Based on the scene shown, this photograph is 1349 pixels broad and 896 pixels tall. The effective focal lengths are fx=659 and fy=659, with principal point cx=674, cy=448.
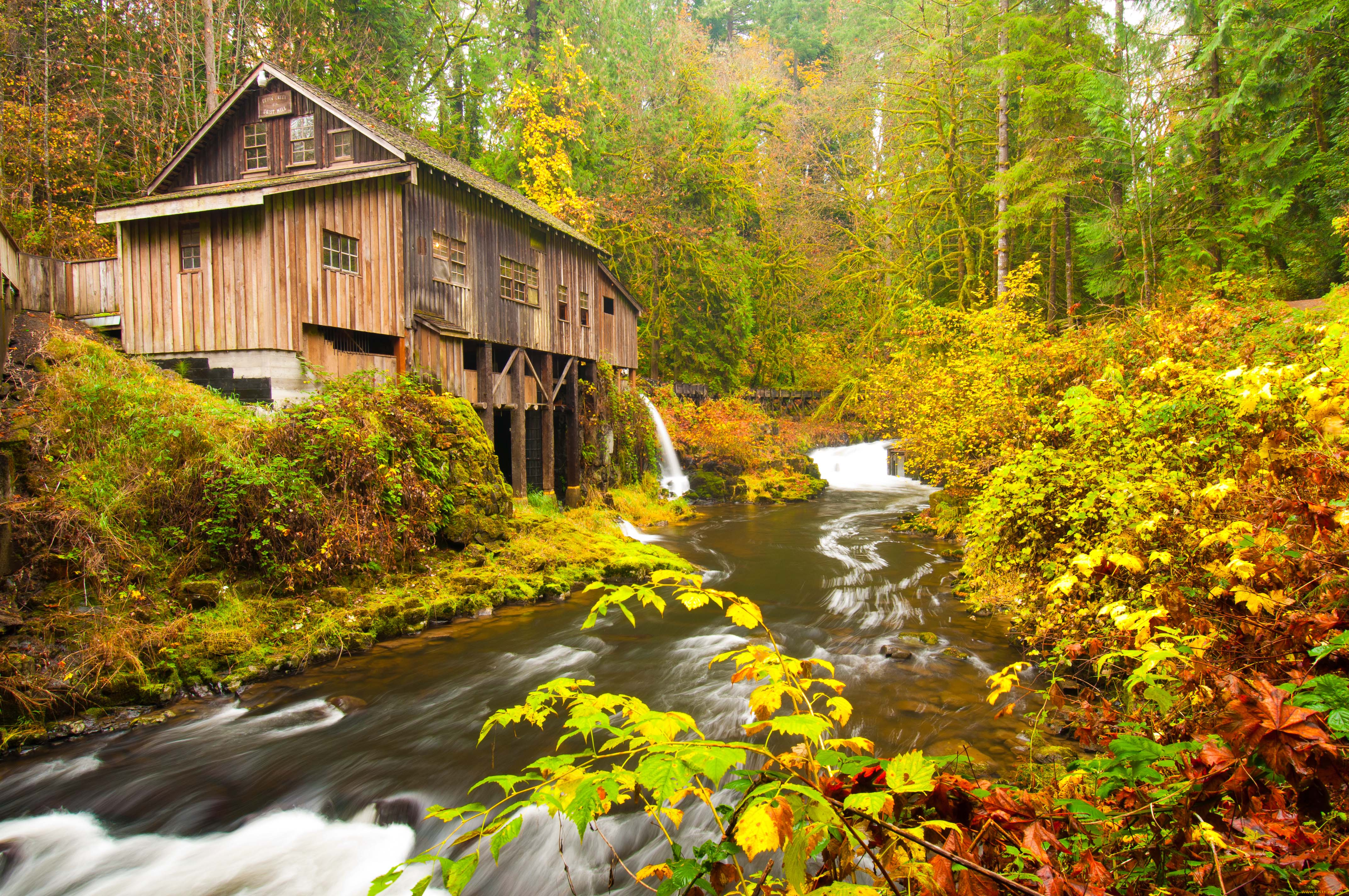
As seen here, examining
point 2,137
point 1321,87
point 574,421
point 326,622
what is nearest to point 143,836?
point 326,622

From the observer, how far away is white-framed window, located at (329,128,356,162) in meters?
13.4

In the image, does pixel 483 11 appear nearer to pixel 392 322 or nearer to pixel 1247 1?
pixel 392 322

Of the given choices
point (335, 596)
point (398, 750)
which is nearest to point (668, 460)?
point (335, 596)

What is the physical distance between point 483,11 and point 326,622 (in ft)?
92.5

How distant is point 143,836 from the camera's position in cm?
481

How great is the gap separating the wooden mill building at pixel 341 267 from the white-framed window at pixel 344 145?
0.03 meters

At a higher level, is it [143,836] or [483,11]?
[483,11]

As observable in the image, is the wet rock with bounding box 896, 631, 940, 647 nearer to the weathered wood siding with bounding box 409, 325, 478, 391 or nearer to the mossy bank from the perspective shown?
the mossy bank

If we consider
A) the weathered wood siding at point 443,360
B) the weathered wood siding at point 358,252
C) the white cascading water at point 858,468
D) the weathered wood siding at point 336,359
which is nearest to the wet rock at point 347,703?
the weathered wood siding at point 336,359

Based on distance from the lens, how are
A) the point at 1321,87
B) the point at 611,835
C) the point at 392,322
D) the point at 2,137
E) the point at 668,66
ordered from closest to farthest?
the point at 611,835 → the point at 392,322 → the point at 1321,87 → the point at 2,137 → the point at 668,66

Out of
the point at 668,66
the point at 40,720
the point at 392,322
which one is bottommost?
the point at 40,720

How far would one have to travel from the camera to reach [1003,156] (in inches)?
653

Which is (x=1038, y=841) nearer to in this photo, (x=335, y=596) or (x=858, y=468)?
(x=335, y=596)

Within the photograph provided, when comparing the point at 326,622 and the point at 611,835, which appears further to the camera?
the point at 326,622
